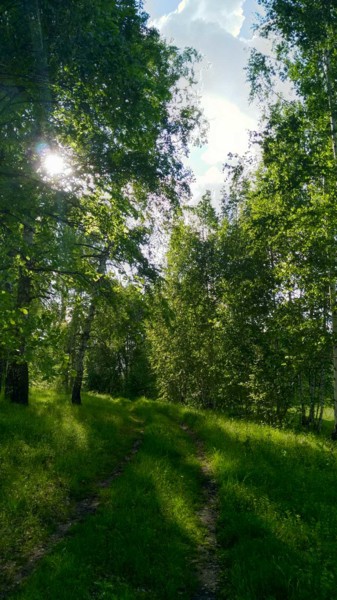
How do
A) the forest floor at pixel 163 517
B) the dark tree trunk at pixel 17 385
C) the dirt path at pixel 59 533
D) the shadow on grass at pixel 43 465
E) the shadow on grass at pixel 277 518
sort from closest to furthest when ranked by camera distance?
the shadow on grass at pixel 277 518 → the forest floor at pixel 163 517 → the dirt path at pixel 59 533 → the shadow on grass at pixel 43 465 → the dark tree trunk at pixel 17 385

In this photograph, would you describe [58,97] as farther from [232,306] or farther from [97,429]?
[232,306]

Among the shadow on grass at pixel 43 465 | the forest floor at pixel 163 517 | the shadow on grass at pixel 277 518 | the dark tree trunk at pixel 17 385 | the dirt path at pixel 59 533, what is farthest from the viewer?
the dark tree trunk at pixel 17 385

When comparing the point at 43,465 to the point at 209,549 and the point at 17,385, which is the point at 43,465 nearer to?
the point at 209,549

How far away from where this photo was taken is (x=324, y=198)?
41.4 feet

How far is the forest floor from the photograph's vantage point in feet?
18.7

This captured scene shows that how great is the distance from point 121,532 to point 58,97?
8.39 metres

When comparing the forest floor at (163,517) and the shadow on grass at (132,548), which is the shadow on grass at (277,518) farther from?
the shadow on grass at (132,548)

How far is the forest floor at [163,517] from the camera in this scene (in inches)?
225

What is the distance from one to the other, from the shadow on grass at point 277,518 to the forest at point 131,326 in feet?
0.13

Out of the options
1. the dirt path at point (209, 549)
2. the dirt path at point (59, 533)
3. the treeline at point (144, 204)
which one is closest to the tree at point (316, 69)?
the treeline at point (144, 204)

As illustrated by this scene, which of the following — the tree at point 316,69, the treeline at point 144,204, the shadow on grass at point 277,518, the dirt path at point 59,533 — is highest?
the tree at point 316,69

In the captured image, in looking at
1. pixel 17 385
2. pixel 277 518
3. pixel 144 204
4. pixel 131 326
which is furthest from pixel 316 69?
pixel 17 385

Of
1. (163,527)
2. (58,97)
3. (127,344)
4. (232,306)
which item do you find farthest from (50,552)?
(127,344)

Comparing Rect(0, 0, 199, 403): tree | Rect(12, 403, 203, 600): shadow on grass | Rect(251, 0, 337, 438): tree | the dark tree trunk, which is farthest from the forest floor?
Rect(251, 0, 337, 438): tree
